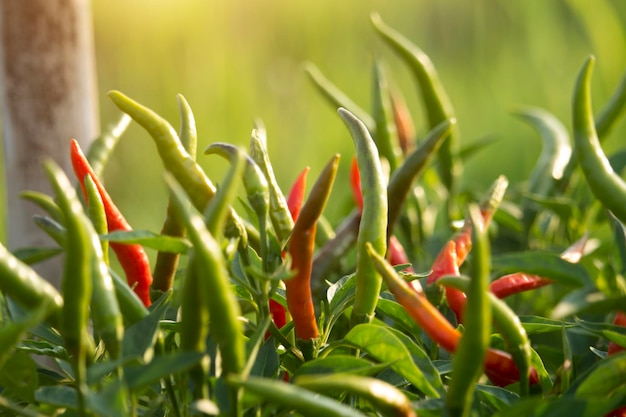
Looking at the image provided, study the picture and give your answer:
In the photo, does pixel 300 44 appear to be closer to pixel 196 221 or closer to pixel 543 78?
pixel 543 78

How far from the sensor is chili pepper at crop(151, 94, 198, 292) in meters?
0.77

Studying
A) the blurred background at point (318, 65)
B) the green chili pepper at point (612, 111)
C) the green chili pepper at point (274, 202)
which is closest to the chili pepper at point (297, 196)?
the green chili pepper at point (274, 202)

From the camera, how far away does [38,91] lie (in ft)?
4.36

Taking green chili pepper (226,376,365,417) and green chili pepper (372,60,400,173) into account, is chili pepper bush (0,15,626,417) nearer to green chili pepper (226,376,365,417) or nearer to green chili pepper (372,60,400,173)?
green chili pepper (226,376,365,417)

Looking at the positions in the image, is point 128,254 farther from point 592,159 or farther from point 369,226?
point 592,159

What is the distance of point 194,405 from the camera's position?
22.1 inches

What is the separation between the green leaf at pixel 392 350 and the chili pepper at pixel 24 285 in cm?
23

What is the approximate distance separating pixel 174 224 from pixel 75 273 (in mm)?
267

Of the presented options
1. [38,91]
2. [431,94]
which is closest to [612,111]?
[431,94]

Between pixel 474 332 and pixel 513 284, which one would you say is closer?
pixel 474 332

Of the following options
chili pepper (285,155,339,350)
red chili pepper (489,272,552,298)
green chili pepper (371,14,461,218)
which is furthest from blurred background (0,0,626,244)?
chili pepper (285,155,339,350)

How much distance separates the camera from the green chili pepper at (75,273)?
527 millimetres

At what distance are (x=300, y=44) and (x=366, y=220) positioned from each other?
10.1 ft

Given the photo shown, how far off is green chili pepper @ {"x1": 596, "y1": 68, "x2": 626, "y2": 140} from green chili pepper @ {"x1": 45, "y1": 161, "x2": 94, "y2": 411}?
0.82 metres
